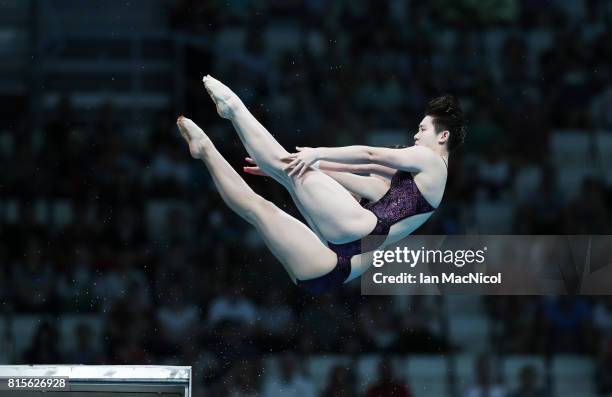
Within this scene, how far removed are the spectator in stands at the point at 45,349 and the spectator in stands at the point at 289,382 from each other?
4.89ft

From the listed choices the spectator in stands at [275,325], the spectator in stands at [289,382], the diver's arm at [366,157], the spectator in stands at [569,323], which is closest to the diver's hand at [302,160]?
the diver's arm at [366,157]

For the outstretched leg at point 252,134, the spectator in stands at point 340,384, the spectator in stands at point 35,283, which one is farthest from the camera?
the spectator in stands at point 35,283

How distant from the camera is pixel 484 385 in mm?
7996

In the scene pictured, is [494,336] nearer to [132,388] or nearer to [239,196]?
[239,196]

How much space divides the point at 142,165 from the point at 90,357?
5.47 feet

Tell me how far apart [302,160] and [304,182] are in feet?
0.65

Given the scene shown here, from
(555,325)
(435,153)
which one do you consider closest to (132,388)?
(435,153)

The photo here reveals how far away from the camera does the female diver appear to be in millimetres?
5793

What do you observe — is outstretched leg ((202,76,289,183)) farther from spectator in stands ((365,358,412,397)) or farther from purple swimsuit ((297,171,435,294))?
spectator in stands ((365,358,412,397))

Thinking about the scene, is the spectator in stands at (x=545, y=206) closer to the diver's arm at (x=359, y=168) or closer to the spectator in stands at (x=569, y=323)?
Result: the spectator in stands at (x=569, y=323)

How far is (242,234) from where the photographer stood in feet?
28.6

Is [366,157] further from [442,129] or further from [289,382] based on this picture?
[289,382]

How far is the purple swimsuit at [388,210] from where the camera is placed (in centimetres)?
595

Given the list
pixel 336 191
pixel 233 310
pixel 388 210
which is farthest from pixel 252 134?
pixel 233 310
